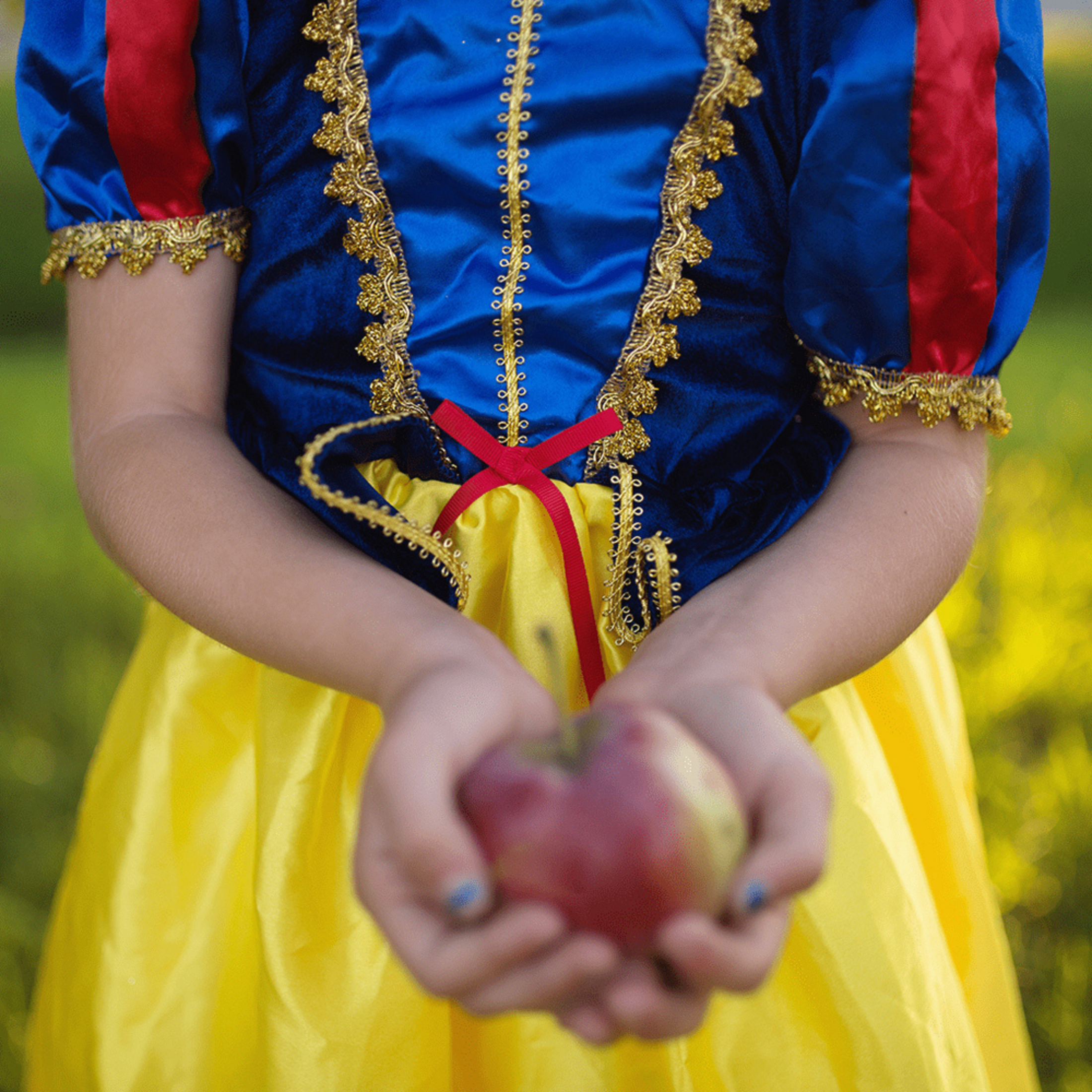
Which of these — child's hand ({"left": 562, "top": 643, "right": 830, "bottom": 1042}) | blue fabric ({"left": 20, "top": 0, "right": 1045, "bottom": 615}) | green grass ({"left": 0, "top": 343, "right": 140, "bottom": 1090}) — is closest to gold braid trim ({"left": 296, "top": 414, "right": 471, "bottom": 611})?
blue fabric ({"left": 20, "top": 0, "right": 1045, "bottom": 615})

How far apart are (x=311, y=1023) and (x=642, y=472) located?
399mm

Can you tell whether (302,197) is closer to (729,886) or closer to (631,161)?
(631,161)

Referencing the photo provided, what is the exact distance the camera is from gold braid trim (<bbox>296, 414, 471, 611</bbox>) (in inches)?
23.0

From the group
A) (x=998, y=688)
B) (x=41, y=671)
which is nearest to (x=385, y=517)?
(x=998, y=688)

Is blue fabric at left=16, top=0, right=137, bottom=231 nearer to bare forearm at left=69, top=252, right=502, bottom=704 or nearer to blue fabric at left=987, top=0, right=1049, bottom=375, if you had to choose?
bare forearm at left=69, top=252, right=502, bottom=704

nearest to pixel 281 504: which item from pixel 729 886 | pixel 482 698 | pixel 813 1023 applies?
pixel 482 698

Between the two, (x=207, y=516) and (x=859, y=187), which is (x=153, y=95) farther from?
(x=859, y=187)

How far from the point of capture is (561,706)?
0.51 metres

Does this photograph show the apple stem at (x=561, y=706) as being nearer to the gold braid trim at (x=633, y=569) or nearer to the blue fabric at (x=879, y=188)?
the gold braid trim at (x=633, y=569)

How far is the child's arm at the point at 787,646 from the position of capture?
0.41m

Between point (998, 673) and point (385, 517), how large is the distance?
152 centimetres

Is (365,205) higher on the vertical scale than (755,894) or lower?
higher

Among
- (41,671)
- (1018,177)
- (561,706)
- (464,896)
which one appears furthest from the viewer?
(41,671)

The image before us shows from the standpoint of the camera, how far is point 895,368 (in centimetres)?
65
